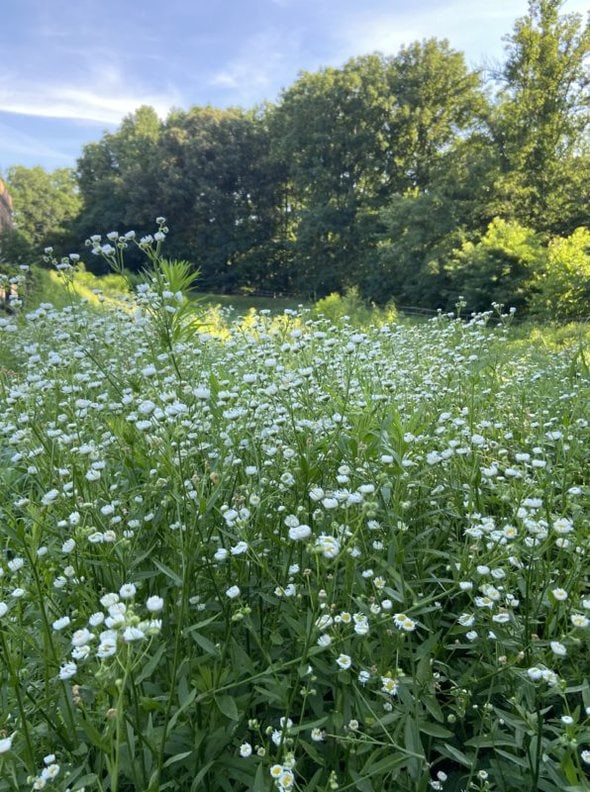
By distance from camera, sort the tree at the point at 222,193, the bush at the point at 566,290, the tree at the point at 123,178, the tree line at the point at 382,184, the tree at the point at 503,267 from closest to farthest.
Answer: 1. the bush at the point at 566,290
2. the tree at the point at 503,267
3. the tree line at the point at 382,184
4. the tree at the point at 222,193
5. the tree at the point at 123,178

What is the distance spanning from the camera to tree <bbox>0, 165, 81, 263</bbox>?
40281 millimetres

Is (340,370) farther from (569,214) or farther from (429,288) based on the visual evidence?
(569,214)

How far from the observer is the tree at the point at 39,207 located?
4028 centimetres

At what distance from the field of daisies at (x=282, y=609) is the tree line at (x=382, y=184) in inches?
525

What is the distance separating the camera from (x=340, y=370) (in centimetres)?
358

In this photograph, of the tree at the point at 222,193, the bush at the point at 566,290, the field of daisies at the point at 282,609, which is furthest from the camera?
the tree at the point at 222,193

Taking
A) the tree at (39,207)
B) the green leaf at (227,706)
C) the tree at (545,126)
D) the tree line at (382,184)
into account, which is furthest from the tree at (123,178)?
the green leaf at (227,706)

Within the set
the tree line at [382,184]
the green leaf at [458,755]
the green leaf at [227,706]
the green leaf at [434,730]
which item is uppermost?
the tree line at [382,184]

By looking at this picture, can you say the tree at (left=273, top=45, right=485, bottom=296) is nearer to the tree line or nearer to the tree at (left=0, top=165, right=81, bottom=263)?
the tree line

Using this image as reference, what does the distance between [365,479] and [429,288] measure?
22468 mm

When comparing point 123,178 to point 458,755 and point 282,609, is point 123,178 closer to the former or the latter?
point 282,609

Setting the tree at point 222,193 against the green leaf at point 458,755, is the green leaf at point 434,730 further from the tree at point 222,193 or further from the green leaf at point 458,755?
the tree at point 222,193

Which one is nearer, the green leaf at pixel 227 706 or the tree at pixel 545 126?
the green leaf at pixel 227 706

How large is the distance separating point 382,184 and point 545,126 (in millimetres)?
10322
